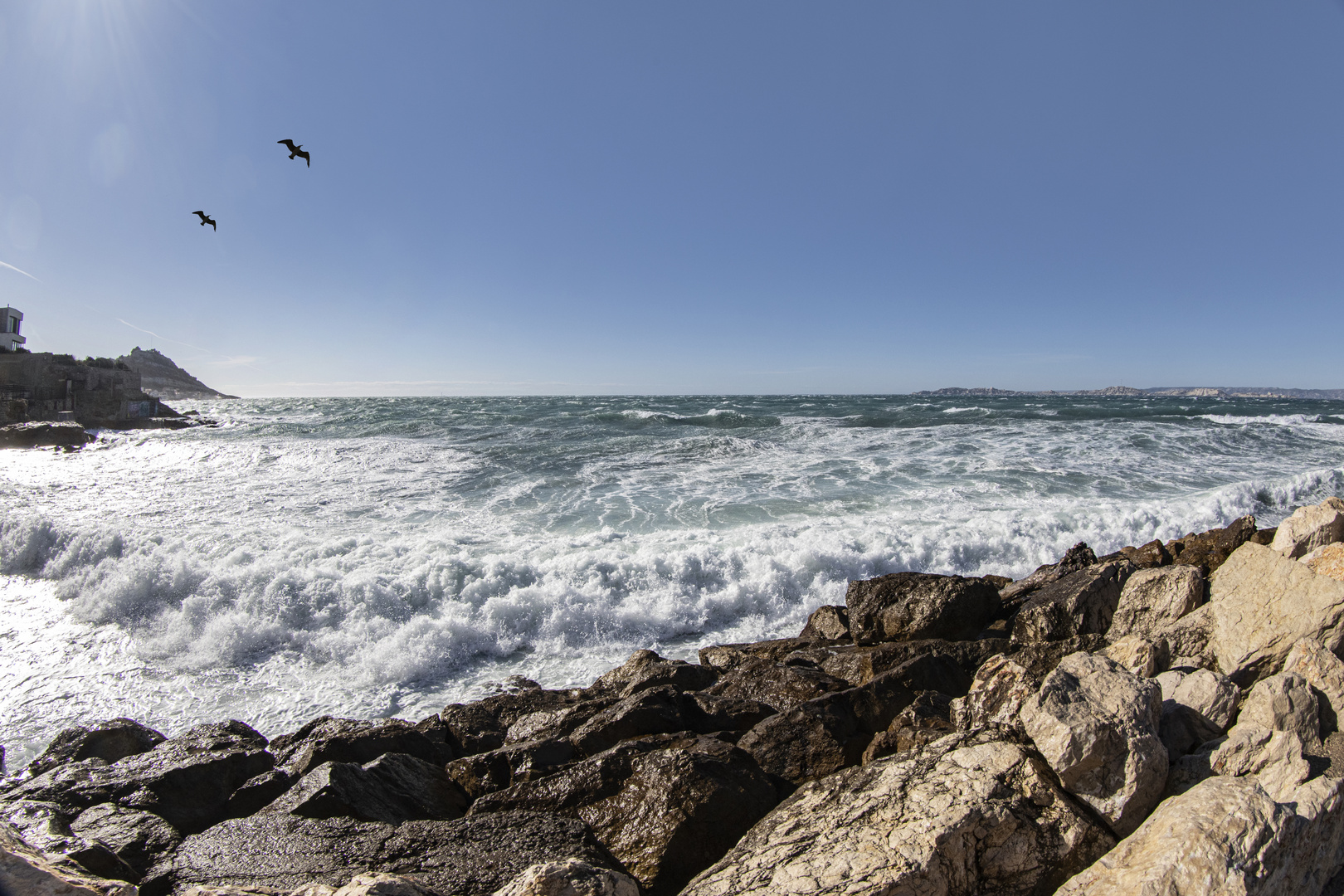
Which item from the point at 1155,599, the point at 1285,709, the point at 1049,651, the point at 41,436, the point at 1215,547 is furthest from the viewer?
the point at 41,436

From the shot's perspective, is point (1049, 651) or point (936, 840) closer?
point (936, 840)

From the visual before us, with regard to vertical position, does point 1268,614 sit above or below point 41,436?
below

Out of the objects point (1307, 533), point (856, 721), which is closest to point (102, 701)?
point (856, 721)

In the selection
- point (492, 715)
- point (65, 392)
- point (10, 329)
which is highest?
point (10, 329)

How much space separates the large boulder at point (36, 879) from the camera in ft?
5.79

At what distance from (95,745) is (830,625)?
19.5 feet

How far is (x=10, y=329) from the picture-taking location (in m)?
40.5

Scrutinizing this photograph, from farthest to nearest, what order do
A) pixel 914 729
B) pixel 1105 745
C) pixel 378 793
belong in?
pixel 378 793, pixel 914 729, pixel 1105 745

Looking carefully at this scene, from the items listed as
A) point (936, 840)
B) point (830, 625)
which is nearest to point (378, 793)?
point (936, 840)

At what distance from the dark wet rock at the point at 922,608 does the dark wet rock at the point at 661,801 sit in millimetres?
2748

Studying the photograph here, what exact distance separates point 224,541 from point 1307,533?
41.5 ft

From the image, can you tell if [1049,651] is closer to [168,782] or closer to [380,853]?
[380,853]

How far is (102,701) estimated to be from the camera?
5.46 m

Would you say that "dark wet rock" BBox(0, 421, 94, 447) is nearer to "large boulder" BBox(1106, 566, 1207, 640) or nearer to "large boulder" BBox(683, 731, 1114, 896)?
"large boulder" BBox(683, 731, 1114, 896)
